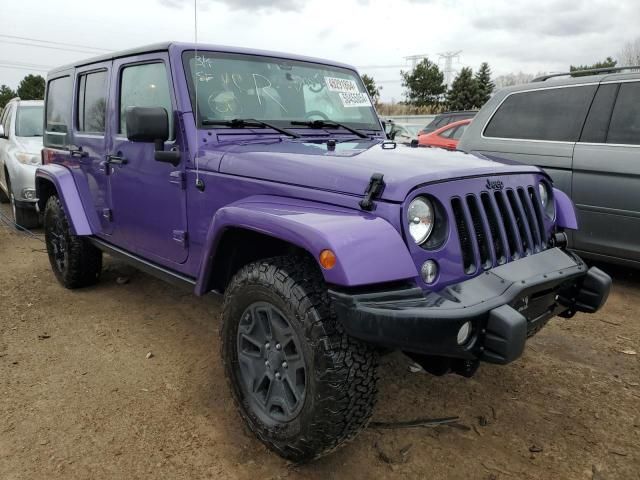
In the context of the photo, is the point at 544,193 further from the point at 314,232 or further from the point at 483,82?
the point at 483,82

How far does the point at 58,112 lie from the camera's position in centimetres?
479

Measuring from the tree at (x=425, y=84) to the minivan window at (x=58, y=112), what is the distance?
36551mm

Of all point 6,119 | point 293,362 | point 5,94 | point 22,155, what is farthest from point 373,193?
point 5,94

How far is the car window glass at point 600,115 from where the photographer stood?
451 centimetres

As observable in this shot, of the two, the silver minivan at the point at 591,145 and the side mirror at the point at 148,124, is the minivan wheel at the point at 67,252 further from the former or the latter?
the silver minivan at the point at 591,145

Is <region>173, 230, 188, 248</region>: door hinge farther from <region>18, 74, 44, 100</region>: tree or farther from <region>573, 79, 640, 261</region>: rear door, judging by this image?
<region>18, 74, 44, 100</region>: tree

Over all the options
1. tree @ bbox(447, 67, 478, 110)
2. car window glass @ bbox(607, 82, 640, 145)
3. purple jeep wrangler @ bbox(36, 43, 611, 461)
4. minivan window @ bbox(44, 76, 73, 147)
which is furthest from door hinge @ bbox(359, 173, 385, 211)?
tree @ bbox(447, 67, 478, 110)

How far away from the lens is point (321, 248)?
6.32 ft

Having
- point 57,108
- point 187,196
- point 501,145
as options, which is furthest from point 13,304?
point 501,145

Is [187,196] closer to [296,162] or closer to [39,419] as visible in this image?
[296,162]

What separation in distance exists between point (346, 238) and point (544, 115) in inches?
150

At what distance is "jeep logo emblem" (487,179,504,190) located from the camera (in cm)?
239

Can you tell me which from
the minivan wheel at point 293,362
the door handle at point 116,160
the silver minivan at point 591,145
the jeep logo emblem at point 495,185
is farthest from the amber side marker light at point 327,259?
the silver minivan at point 591,145

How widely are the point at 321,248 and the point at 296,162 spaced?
679mm
